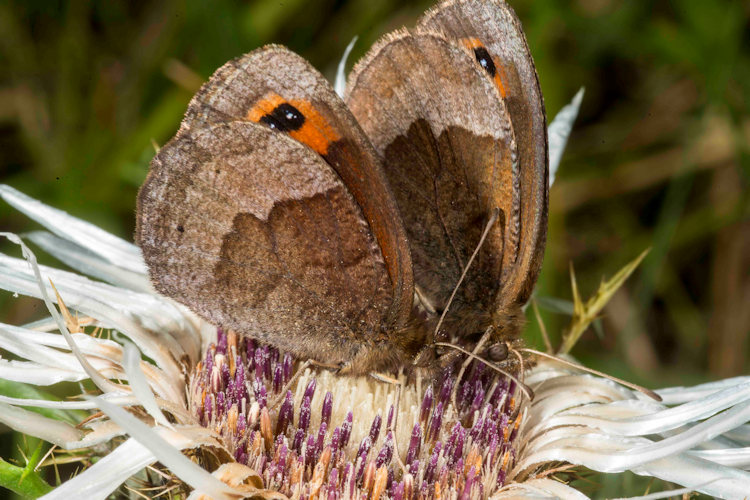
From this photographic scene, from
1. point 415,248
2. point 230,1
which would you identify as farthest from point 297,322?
point 230,1

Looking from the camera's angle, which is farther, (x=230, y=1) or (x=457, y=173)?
(x=230, y=1)

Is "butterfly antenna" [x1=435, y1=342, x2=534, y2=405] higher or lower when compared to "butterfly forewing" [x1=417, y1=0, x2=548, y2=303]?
lower

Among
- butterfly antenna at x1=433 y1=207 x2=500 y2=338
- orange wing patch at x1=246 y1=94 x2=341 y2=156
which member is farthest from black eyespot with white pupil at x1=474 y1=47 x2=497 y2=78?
orange wing patch at x1=246 y1=94 x2=341 y2=156

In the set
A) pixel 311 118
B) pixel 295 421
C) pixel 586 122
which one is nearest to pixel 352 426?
pixel 295 421

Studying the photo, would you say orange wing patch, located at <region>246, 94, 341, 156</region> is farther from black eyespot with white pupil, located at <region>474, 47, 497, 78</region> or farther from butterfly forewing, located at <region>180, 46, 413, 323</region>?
black eyespot with white pupil, located at <region>474, 47, 497, 78</region>

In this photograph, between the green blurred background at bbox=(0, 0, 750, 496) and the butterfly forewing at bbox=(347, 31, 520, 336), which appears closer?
the butterfly forewing at bbox=(347, 31, 520, 336)

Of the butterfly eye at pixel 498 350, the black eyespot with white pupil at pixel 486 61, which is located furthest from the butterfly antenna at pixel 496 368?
the black eyespot with white pupil at pixel 486 61

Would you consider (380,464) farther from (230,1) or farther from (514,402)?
(230,1)
